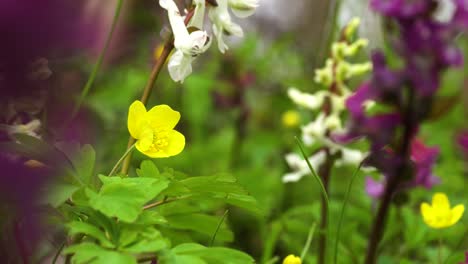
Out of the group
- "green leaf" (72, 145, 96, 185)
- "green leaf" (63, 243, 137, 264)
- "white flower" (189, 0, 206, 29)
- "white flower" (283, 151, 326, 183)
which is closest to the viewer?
"green leaf" (63, 243, 137, 264)

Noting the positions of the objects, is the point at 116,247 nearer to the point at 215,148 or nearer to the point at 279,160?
the point at 215,148

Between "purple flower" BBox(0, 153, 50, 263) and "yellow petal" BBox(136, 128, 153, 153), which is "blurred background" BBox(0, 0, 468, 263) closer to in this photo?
"purple flower" BBox(0, 153, 50, 263)

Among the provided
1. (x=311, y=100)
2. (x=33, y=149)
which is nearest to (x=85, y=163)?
(x=33, y=149)

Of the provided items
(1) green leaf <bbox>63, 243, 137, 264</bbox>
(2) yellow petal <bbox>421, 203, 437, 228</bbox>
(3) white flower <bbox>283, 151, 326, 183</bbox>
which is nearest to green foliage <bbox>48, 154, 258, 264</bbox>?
(1) green leaf <bbox>63, 243, 137, 264</bbox>

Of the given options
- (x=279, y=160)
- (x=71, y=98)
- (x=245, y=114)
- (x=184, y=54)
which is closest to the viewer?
(x=184, y=54)

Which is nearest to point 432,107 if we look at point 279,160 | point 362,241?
point 362,241
